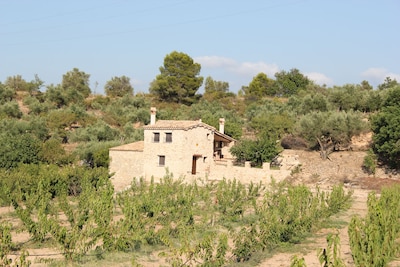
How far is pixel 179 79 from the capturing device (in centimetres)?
6162

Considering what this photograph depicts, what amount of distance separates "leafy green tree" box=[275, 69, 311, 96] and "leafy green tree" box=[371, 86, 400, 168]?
42.1m

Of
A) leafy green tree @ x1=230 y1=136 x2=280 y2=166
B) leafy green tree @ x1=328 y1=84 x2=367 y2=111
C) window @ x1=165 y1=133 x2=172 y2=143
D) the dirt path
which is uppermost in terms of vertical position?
leafy green tree @ x1=328 y1=84 x2=367 y2=111

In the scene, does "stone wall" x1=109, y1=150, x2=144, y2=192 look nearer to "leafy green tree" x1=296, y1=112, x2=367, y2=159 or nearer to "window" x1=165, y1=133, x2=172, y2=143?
"window" x1=165, y1=133, x2=172, y2=143

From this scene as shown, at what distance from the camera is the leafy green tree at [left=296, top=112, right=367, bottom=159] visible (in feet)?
111

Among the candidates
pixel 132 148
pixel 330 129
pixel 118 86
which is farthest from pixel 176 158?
pixel 118 86

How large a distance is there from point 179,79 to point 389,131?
3623 cm

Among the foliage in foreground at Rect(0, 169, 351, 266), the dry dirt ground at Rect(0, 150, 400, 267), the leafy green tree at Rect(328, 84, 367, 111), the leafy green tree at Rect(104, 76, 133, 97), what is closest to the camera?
the foliage in foreground at Rect(0, 169, 351, 266)

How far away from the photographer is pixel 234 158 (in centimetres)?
3506

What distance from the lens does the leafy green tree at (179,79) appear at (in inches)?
2422

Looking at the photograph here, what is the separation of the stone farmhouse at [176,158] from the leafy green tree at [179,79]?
28.7 m

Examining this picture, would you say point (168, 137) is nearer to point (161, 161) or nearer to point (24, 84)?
point (161, 161)

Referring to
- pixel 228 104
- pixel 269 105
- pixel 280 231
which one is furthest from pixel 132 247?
pixel 228 104

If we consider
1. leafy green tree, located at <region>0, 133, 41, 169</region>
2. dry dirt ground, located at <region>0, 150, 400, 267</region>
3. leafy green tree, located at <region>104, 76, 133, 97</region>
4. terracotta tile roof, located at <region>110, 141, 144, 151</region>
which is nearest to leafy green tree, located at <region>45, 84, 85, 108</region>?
leafy green tree, located at <region>104, 76, 133, 97</region>

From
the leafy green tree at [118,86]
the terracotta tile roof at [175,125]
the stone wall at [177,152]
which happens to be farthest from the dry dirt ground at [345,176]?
the leafy green tree at [118,86]
